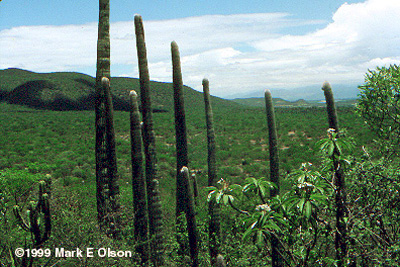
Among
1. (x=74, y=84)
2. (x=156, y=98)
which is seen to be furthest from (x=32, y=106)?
(x=156, y=98)

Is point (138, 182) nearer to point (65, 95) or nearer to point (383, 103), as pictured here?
point (383, 103)

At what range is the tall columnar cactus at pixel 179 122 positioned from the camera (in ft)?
34.3

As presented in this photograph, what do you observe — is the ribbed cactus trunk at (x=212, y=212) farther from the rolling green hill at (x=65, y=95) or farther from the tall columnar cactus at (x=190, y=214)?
the rolling green hill at (x=65, y=95)

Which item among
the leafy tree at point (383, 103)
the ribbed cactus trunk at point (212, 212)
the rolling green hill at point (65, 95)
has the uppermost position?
the rolling green hill at point (65, 95)

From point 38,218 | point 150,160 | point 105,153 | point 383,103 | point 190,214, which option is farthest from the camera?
point 150,160

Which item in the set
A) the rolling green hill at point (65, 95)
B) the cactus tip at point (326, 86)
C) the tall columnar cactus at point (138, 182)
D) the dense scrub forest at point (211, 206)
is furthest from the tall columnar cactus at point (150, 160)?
the rolling green hill at point (65, 95)

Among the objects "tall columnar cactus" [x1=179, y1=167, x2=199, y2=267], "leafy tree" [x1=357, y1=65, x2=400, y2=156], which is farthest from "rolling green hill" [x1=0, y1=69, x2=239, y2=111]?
"leafy tree" [x1=357, y1=65, x2=400, y2=156]

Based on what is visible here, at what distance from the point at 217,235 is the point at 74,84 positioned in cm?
7086

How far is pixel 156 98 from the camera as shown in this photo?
260 ft

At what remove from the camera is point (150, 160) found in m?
9.91

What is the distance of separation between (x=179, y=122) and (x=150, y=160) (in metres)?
1.38

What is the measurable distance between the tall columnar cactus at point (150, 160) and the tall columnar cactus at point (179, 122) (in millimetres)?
810

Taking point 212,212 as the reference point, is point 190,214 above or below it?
above

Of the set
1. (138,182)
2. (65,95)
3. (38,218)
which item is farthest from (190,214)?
(65,95)
